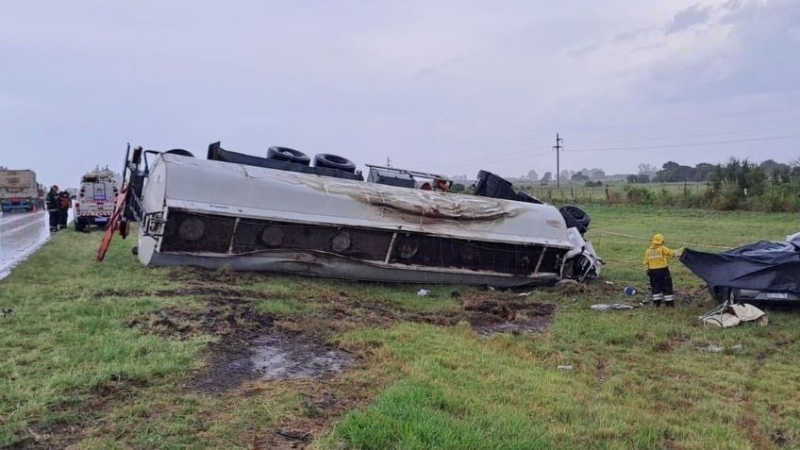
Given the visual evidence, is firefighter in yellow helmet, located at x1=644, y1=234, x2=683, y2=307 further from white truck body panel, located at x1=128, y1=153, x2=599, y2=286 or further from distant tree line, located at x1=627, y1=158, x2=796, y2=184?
distant tree line, located at x1=627, y1=158, x2=796, y2=184

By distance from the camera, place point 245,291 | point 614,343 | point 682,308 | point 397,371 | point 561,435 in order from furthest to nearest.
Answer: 1. point 682,308
2. point 245,291
3. point 614,343
4. point 397,371
5. point 561,435

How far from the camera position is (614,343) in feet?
22.3

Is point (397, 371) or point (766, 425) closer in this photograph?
point (766, 425)

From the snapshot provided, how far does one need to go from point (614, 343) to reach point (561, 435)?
11.0 ft

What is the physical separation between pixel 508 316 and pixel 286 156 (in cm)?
530

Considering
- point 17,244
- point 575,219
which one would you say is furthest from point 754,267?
point 17,244

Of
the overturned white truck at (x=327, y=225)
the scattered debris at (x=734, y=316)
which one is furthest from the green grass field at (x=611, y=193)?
the scattered debris at (x=734, y=316)

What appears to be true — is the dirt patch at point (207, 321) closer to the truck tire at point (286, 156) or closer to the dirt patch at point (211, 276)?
the dirt patch at point (211, 276)

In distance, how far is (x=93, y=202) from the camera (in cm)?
2033

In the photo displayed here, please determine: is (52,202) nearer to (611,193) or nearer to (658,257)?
(658,257)

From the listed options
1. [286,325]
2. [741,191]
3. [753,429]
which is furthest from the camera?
[741,191]

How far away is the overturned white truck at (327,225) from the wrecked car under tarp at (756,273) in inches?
104

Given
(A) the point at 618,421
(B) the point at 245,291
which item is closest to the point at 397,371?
(A) the point at 618,421

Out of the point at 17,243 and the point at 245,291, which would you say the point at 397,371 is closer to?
the point at 245,291
